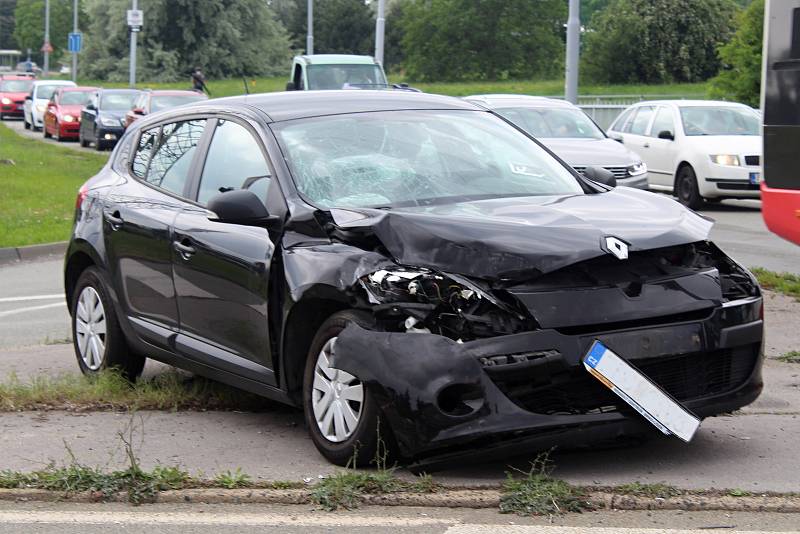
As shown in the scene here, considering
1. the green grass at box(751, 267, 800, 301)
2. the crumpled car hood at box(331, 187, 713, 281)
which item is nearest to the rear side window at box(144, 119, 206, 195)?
the crumpled car hood at box(331, 187, 713, 281)

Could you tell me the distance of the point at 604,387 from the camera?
5.46 metres

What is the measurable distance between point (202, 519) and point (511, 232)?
1.64 m

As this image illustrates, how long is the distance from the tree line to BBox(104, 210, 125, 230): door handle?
5916 cm

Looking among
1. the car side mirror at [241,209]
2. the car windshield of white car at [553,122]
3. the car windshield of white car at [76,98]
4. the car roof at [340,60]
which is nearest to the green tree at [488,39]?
the car windshield of white car at [76,98]

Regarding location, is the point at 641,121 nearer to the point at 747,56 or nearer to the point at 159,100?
the point at 747,56

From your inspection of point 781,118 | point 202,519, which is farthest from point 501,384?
point 781,118

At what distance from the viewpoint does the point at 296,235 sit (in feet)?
20.2

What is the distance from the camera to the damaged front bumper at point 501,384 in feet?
17.4

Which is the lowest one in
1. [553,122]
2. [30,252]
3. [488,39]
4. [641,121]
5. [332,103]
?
[30,252]

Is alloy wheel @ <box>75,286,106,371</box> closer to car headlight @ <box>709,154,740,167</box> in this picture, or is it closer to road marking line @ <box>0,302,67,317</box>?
road marking line @ <box>0,302,67,317</box>

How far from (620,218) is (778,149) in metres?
5.54

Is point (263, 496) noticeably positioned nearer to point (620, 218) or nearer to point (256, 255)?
point (256, 255)

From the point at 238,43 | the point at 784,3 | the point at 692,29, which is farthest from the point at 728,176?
the point at 238,43

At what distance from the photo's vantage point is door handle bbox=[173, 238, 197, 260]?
6.83 meters
